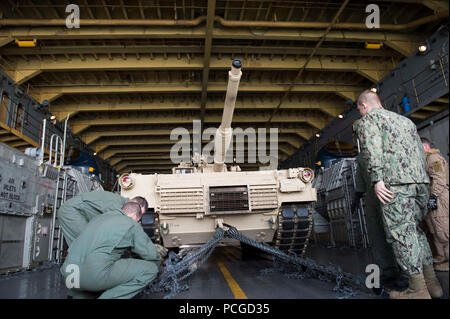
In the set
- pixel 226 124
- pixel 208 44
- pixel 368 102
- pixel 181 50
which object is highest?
pixel 181 50

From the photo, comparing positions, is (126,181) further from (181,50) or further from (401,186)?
(181,50)

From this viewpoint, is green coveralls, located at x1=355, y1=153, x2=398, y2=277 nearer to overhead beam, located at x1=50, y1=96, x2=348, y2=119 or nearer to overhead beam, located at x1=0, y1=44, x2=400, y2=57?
overhead beam, located at x1=0, y1=44, x2=400, y2=57

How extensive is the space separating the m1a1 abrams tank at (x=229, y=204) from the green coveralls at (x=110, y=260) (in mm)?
2343

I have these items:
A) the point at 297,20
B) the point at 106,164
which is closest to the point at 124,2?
the point at 297,20

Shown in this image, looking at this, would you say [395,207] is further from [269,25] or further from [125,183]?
[269,25]

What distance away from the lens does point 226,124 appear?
630cm

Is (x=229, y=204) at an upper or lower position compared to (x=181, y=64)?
lower

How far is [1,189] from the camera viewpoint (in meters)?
5.04

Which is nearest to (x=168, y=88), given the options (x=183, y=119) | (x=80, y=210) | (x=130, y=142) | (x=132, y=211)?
(x=183, y=119)

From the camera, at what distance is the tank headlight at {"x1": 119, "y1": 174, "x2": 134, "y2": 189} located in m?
5.32

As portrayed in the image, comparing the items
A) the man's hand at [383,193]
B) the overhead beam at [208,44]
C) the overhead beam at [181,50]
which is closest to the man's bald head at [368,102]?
the man's hand at [383,193]

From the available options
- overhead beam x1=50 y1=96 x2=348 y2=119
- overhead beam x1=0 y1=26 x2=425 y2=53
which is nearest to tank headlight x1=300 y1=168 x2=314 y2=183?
overhead beam x1=0 y1=26 x2=425 y2=53

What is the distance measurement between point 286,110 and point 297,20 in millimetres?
5980

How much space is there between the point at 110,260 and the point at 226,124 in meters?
4.14
